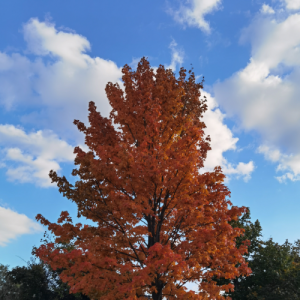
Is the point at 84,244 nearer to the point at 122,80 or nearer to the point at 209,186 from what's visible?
the point at 209,186

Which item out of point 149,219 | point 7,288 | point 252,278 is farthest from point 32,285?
point 149,219

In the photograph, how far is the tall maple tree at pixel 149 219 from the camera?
26.3ft

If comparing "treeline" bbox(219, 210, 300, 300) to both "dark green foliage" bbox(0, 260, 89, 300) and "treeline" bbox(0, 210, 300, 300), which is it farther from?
"dark green foliage" bbox(0, 260, 89, 300)

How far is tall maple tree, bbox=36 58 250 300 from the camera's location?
8031 millimetres

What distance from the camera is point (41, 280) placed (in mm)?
29391

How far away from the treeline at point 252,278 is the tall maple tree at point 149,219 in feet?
40.2

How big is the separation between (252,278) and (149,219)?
19573 millimetres

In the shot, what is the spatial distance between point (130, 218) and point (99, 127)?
4.14m

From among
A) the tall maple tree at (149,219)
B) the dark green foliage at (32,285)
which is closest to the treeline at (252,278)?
the dark green foliage at (32,285)

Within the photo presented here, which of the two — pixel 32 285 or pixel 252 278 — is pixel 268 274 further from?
pixel 32 285

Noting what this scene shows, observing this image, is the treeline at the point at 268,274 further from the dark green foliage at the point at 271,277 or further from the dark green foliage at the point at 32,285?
the dark green foliage at the point at 32,285

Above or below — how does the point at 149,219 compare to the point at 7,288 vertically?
above

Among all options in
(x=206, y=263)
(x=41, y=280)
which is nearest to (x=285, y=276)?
(x=206, y=263)

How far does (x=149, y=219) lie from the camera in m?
9.48
